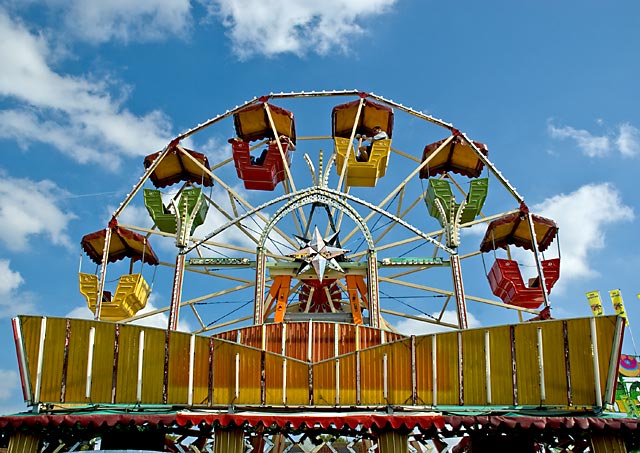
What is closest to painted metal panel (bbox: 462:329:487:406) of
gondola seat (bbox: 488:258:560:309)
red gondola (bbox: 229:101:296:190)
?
gondola seat (bbox: 488:258:560:309)

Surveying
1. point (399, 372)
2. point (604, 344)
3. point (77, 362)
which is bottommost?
point (399, 372)

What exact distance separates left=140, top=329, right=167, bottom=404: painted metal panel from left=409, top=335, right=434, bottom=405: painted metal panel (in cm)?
624

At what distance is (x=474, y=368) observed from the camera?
49.2ft

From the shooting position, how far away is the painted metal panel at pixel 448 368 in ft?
49.7

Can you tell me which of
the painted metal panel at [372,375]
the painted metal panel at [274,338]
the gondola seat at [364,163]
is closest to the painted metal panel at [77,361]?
the painted metal panel at [274,338]

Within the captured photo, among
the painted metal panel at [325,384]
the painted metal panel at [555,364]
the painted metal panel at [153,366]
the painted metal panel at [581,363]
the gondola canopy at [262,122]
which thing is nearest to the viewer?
the painted metal panel at [581,363]

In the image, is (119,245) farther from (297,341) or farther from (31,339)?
(31,339)

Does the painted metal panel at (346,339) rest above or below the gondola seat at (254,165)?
below

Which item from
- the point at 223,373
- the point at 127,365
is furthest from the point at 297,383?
the point at 127,365

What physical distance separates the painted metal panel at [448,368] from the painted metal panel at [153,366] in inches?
265

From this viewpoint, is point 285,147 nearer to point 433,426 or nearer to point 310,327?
point 310,327

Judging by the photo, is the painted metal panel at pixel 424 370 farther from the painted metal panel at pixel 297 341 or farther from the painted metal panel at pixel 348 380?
the painted metal panel at pixel 297 341

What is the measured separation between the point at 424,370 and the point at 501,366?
1.86 meters

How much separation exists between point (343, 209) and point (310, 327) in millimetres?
5804
